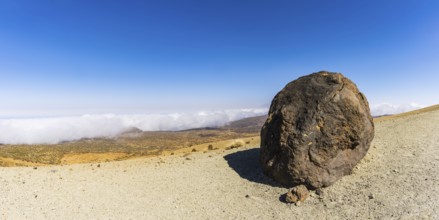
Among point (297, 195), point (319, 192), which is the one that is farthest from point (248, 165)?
point (319, 192)

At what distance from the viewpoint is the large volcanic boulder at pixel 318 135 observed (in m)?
14.4

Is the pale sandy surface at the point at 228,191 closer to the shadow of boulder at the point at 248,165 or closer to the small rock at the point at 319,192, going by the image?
the shadow of boulder at the point at 248,165

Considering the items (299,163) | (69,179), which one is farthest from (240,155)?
(69,179)

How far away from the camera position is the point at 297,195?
44.3 ft

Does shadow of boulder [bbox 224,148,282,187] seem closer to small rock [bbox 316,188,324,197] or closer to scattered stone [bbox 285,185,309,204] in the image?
scattered stone [bbox 285,185,309,204]

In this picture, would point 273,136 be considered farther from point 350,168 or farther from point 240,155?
point 240,155

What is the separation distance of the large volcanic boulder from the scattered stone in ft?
2.29

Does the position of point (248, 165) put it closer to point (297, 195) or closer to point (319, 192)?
point (297, 195)

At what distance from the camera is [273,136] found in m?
16.4

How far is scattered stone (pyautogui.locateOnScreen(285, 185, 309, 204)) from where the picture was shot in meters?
13.4

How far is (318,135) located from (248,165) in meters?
6.03

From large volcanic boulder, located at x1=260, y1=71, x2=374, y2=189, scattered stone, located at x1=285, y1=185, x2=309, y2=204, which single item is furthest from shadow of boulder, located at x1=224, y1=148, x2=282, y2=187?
scattered stone, located at x1=285, y1=185, x2=309, y2=204

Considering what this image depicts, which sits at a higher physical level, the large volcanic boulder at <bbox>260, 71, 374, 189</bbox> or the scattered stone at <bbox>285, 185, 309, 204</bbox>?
the large volcanic boulder at <bbox>260, 71, 374, 189</bbox>

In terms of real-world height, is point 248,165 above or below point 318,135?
below
